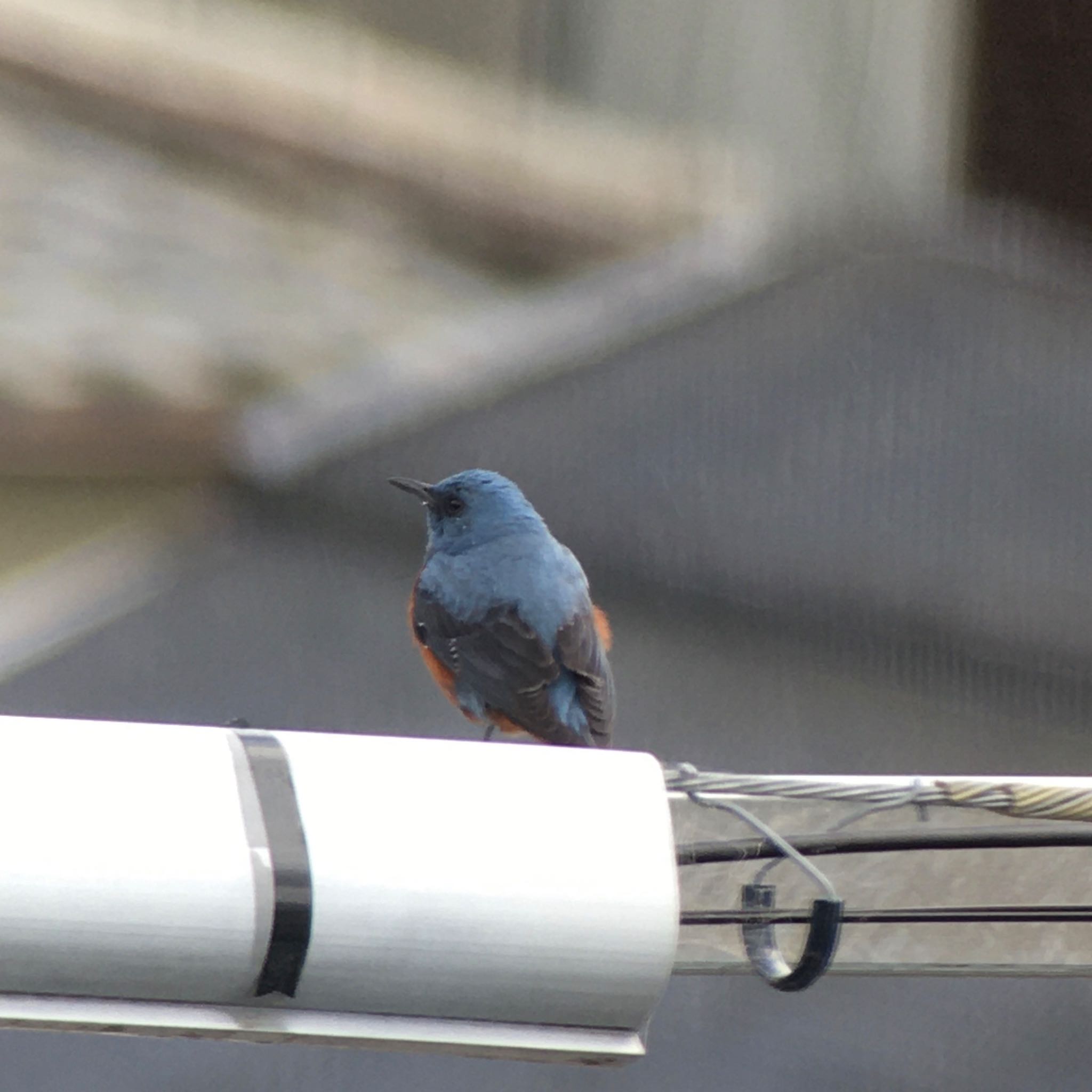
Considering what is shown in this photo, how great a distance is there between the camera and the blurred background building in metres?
4.48

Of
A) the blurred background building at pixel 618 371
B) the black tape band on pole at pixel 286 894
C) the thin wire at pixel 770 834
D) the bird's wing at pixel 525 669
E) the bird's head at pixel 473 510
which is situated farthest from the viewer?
the blurred background building at pixel 618 371

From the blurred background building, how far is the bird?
0.88 meters

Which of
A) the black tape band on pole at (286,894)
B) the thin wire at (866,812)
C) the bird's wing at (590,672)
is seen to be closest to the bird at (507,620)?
the bird's wing at (590,672)

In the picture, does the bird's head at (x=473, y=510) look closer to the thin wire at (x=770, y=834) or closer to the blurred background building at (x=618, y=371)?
the blurred background building at (x=618, y=371)

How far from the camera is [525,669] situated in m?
3.21

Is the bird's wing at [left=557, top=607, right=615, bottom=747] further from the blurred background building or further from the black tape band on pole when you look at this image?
the black tape band on pole

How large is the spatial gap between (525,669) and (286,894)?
192cm

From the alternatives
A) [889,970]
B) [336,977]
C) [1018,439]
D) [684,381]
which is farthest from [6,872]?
[1018,439]

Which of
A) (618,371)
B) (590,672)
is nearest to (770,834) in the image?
(590,672)

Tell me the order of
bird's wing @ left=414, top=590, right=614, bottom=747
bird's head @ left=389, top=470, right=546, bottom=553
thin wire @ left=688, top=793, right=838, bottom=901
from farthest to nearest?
bird's head @ left=389, top=470, right=546, bottom=553, bird's wing @ left=414, top=590, right=614, bottom=747, thin wire @ left=688, top=793, right=838, bottom=901

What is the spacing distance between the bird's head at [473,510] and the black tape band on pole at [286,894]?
2.16 m

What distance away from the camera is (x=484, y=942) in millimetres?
→ 1327

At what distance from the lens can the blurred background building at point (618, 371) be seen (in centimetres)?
448

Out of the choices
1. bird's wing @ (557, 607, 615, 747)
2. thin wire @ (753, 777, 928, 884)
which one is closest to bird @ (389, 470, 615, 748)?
bird's wing @ (557, 607, 615, 747)
